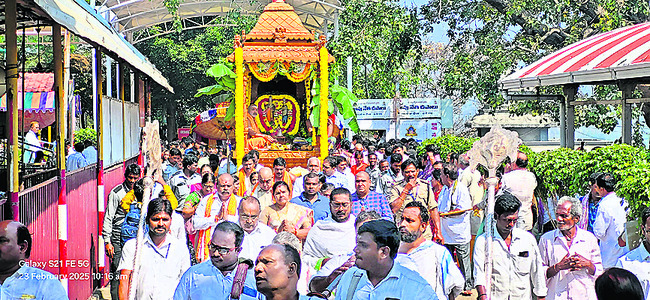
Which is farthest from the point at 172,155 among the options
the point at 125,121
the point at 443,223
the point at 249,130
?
the point at 443,223

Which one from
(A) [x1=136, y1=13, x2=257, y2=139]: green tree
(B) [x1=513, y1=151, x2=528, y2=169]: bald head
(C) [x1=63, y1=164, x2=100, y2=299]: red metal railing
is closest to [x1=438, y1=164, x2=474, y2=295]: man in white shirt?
(B) [x1=513, y1=151, x2=528, y2=169]: bald head

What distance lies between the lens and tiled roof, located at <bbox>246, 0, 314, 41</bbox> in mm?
16047

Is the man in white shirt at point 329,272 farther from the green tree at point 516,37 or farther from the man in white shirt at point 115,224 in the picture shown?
the green tree at point 516,37

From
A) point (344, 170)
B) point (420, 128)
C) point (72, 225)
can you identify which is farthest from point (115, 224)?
point (420, 128)

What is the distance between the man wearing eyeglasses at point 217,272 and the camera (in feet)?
16.1

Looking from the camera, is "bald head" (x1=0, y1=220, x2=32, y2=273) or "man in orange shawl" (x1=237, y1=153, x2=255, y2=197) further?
"man in orange shawl" (x1=237, y1=153, x2=255, y2=197)

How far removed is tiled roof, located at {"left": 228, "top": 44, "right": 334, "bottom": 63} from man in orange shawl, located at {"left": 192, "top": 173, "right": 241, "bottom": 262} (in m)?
7.58

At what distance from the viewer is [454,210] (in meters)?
10.0

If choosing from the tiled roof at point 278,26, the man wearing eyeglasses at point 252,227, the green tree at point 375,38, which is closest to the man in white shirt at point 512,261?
the man wearing eyeglasses at point 252,227

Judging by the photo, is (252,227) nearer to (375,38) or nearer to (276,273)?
(276,273)

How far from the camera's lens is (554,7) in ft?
60.1

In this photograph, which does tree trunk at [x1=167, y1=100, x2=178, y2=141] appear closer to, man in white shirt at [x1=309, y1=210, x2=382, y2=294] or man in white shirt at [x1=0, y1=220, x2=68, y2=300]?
man in white shirt at [x1=309, y1=210, x2=382, y2=294]

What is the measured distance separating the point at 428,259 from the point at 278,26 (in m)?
11.1

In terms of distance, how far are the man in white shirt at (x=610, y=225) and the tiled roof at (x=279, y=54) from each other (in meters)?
8.44
